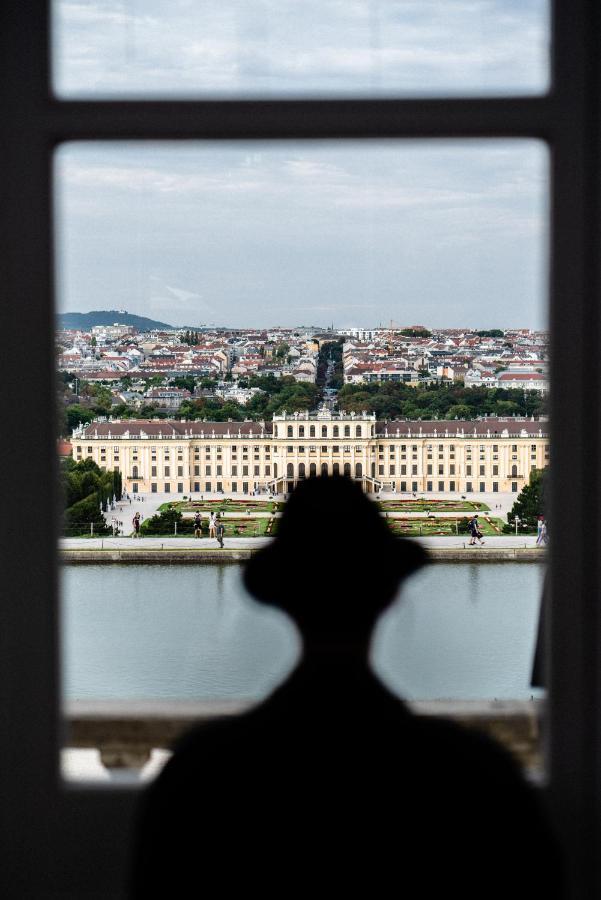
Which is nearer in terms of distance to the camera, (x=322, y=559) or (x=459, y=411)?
(x=322, y=559)

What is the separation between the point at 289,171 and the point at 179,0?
337 mm

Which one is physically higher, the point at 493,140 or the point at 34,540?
the point at 493,140

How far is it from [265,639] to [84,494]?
0.39 metres

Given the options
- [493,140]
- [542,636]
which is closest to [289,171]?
[493,140]

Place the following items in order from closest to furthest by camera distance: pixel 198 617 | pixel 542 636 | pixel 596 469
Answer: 1. pixel 596 469
2. pixel 542 636
3. pixel 198 617

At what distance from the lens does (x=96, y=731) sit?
1337 millimetres

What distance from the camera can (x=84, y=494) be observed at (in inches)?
56.3

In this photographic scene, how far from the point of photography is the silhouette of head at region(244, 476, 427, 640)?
122 cm

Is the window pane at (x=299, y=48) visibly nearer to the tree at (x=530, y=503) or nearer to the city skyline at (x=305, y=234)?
the city skyline at (x=305, y=234)

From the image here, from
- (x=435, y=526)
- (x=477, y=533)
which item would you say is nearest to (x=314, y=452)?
(x=435, y=526)

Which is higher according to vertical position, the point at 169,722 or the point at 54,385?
the point at 54,385

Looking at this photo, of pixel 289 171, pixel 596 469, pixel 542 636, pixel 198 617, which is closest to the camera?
pixel 596 469

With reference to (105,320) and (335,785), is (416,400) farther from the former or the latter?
(335,785)

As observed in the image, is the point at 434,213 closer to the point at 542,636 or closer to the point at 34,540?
the point at 542,636
